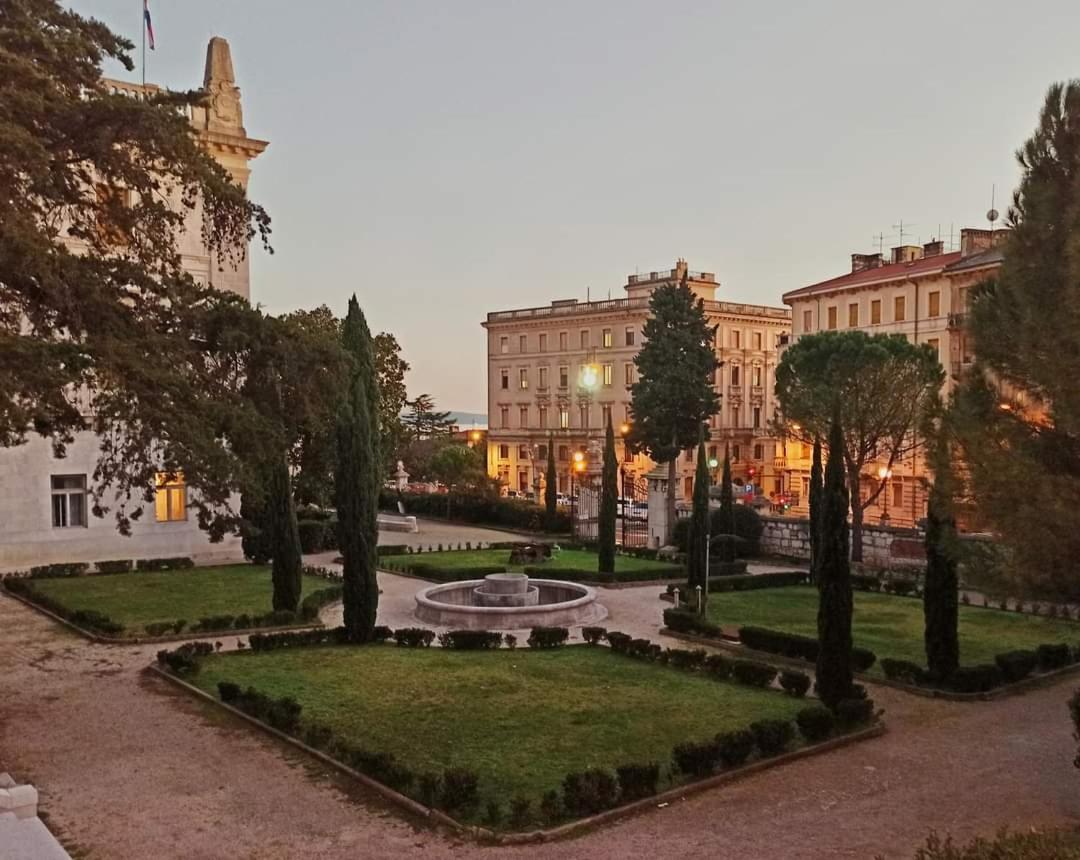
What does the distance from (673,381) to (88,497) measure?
28.8 meters

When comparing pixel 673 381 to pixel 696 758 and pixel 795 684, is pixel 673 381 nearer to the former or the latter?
pixel 795 684

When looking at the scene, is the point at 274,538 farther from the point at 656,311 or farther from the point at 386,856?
the point at 656,311

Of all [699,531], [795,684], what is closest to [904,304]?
[699,531]

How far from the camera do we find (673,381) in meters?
49.7

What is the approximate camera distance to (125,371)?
12.1 meters

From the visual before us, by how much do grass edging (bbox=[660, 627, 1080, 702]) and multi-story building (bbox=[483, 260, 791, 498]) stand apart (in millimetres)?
49696

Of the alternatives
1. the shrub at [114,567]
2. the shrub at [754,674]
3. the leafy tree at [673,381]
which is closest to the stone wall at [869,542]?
the leafy tree at [673,381]

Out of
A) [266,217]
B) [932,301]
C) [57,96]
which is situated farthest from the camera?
[932,301]

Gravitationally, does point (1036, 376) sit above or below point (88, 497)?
above

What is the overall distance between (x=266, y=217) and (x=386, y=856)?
9293 millimetres

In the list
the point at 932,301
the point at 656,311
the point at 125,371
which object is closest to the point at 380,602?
the point at 125,371

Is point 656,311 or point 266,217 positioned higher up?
point 656,311

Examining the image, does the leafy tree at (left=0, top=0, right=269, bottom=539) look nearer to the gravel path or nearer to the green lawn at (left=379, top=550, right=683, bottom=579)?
the gravel path

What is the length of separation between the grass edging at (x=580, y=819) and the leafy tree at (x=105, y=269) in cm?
351
